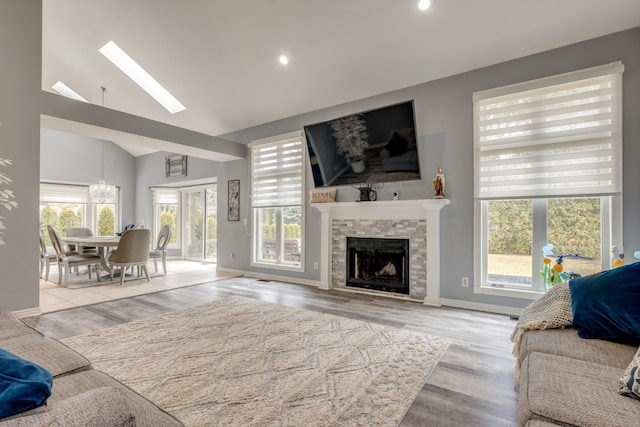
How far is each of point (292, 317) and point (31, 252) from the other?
2.97 meters

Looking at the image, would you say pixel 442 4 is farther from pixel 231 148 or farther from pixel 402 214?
pixel 231 148

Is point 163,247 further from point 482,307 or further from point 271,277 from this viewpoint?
point 482,307

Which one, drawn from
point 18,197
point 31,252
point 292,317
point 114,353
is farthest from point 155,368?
point 18,197

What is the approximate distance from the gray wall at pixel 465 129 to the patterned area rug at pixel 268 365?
146 cm

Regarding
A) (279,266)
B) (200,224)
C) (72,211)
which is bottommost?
(279,266)

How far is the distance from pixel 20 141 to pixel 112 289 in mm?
2386

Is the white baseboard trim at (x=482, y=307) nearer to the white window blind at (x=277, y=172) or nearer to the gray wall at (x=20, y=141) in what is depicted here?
the white window blind at (x=277, y=172)

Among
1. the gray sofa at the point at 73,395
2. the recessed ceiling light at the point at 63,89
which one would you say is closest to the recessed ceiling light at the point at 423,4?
the gray sofa at the point at 73,395

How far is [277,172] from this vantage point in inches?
222

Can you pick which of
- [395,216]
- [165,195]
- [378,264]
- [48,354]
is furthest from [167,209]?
[48,354]

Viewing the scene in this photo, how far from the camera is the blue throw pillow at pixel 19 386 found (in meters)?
0.80

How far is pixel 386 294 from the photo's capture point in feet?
14.5

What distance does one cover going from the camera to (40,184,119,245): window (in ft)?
24.3

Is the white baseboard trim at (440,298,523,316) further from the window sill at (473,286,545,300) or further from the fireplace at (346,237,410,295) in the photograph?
the fireplace at (346,237,410,295)
